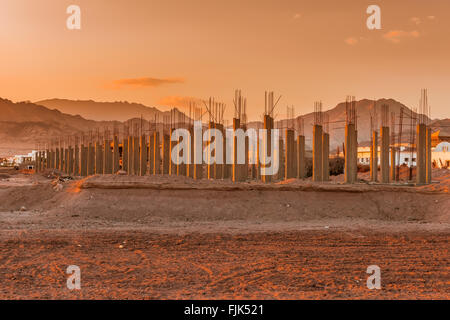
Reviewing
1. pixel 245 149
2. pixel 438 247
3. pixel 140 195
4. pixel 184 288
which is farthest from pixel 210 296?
pixel 245 149

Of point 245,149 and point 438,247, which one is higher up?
point 245,149

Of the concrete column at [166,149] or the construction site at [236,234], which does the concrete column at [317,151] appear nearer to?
the construction site at [236,234]

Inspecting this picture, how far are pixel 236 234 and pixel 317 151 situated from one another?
735 centimetres

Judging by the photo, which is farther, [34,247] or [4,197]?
[4,197]

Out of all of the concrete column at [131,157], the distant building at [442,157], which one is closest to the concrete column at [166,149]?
the concrete column at [131,157]

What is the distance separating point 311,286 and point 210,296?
1.42 m

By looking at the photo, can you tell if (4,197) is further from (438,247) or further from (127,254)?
(438,247)

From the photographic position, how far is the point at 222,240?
10289 mm

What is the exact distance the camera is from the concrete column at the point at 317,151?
1748cm

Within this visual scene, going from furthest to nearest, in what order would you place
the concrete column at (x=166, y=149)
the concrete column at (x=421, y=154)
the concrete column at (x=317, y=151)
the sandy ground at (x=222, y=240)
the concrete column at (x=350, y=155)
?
the concrete column at (x=166, y=149) < the concrete column at (x=421, y=154) < the concrete column at (x=317, y=151) < the concrete column at (x=350, y=155) < the sandy ground at (x=222, y=240)

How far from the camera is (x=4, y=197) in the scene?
19203 millimetres

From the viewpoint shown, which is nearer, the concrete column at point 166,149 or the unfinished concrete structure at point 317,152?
the unfinished concrete structure at point 317,152

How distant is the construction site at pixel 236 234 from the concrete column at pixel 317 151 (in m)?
0.04

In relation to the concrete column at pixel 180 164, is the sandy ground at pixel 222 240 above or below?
below
